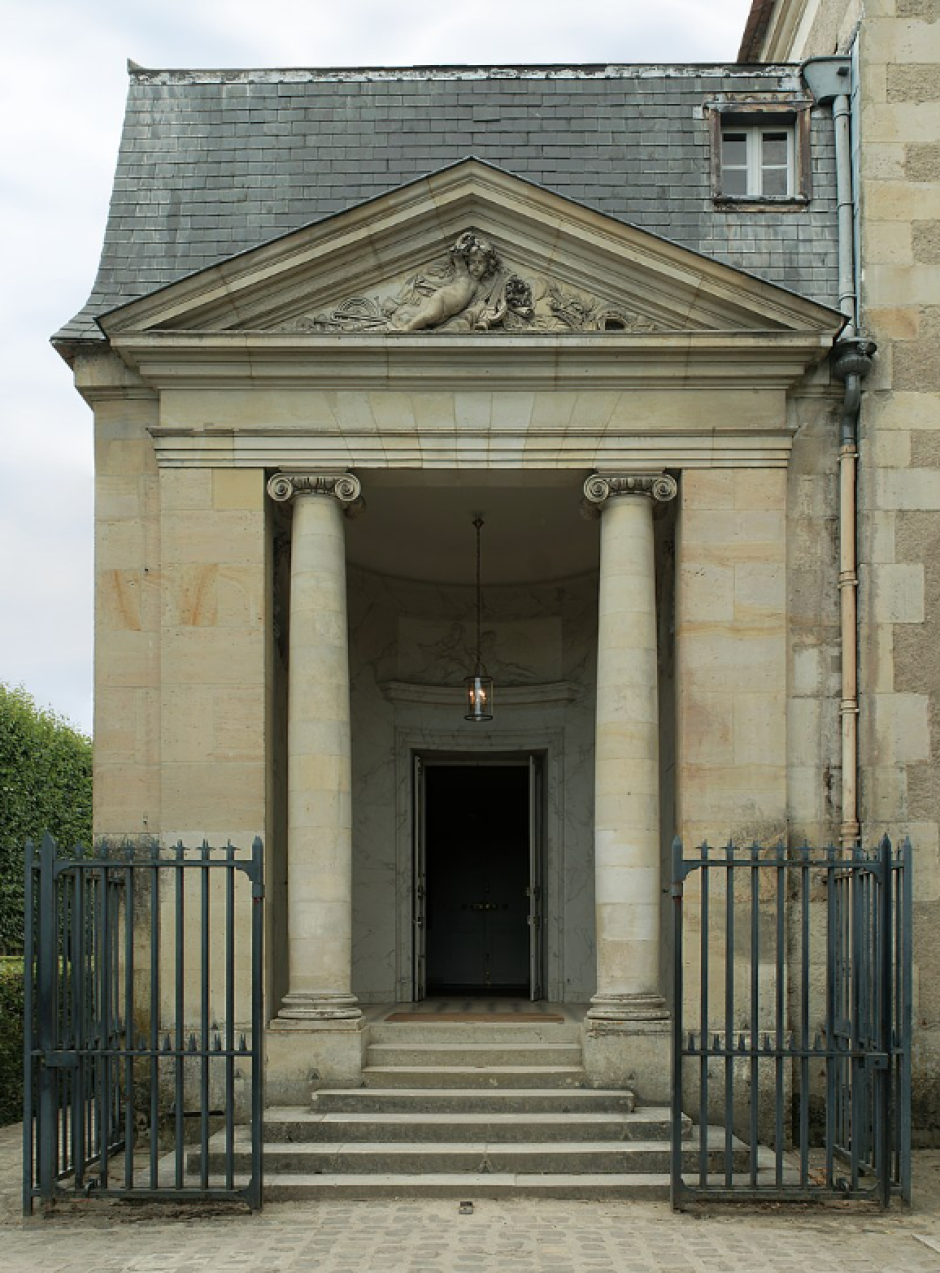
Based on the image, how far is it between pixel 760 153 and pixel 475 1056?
692 centimetres

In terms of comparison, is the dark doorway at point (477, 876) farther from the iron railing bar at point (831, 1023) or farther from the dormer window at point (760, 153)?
the iron railing bar at point (831, 1023)

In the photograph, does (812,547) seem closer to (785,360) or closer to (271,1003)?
(785,360)

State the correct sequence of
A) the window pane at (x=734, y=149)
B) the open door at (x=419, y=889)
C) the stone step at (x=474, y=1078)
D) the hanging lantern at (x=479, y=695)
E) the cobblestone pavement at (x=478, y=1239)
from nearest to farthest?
the cobblestone pavement at (x=478, y=1239)
the stone step at (x=474, y=1078)
the window pane at (x=734, y=149)
the hanging lantern at (x=479, y=695)
the open door at (x=419, y=889)

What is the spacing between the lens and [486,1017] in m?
12.6

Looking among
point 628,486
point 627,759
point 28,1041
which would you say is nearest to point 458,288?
point 628,486

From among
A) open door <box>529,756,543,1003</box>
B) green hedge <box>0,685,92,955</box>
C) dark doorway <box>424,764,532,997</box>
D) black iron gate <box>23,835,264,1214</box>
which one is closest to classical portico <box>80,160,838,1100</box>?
black iron gate <box>23,835,264,1214</box>

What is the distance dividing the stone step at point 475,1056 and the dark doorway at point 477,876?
489 centimetres

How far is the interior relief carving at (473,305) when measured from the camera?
11.6 meters

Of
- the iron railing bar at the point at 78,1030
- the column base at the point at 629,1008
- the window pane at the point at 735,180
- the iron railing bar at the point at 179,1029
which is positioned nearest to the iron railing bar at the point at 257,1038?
the iron railing bar at the point at 179,1029

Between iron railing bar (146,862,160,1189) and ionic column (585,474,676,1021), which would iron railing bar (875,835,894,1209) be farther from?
iron railing bar (146,862,160,1189)

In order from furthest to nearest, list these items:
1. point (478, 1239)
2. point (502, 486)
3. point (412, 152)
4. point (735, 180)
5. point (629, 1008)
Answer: point (735, 180)
point (412, 152)
point (502, 486)
point (629, 1008)
point (478, 1239)

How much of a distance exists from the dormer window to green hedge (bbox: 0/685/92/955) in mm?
13142

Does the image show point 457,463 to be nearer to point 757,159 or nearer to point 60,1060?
point 757,159

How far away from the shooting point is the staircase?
9.62 m
